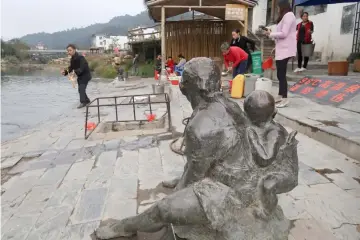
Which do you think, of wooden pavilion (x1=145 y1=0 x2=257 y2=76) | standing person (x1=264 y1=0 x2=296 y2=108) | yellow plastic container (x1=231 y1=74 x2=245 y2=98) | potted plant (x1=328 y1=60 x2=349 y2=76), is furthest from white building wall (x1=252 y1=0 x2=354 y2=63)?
standing person (x1=264 y1=0 x2=296 y2=108)

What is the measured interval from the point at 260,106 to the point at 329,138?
3.03 meters

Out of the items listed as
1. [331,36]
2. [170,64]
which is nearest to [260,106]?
[331,36]

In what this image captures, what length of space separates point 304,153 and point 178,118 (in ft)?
9.40

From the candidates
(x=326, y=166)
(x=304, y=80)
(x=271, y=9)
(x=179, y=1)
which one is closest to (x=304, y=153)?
(x=326, y=166)

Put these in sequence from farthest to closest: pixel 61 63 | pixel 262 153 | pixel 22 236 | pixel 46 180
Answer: pixel 61 63
pixel 46 180
pixel 22 236
pixel 262 153

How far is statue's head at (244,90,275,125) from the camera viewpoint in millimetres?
1657

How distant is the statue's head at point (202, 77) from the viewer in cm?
174

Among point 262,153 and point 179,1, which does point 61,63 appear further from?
point 262,153

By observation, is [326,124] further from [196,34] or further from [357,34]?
[196,34]

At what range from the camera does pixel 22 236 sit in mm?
2660

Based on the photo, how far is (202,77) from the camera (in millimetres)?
1735

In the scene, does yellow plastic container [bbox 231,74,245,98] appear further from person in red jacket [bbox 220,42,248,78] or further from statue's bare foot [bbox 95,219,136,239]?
statue's bare foot [bbox 95,219,136,239]

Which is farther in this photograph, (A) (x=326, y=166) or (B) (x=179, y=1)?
(B) (x=179, y=1)

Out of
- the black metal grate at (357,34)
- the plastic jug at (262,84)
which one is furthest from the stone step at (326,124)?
the black metal grate at (357,34)
